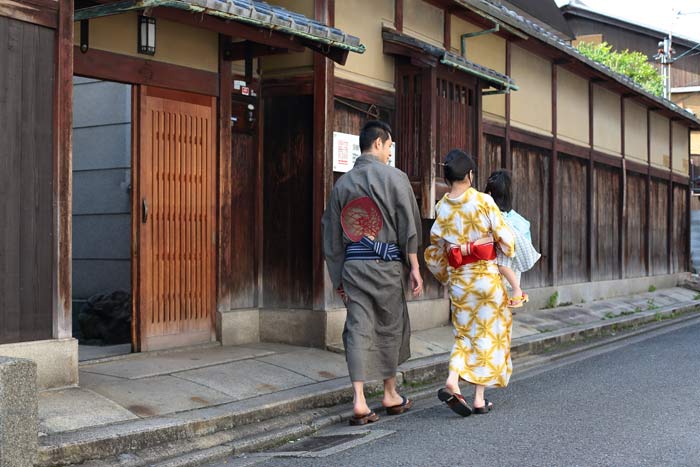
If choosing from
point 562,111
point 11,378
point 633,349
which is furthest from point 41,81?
point 562,111

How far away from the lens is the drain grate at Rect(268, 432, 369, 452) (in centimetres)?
561

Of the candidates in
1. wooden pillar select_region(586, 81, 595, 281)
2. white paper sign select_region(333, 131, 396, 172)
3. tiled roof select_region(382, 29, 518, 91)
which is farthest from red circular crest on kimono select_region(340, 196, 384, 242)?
wooden pillar select_region(586, 81, 595, 281)

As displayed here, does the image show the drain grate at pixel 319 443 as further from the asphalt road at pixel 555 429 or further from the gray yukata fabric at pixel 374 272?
the gray yukata fabric at pixel 374 272

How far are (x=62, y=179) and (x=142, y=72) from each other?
1964mm

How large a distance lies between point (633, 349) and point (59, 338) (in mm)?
7241

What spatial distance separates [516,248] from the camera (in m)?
6.71

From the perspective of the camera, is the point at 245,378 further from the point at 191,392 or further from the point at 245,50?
the point at 245,50

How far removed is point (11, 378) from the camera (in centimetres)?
432

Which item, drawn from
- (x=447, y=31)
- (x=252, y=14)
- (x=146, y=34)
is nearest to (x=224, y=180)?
(x=146, y=34)

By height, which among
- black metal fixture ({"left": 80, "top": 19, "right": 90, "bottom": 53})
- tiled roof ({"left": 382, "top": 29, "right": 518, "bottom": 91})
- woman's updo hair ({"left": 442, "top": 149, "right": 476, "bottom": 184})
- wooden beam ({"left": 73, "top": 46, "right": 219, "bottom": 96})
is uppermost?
tiled roof ({"left": 382, "top": 29, "right": 518, "bottom": 91})

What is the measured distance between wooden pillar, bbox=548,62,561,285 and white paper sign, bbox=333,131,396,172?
251 inches

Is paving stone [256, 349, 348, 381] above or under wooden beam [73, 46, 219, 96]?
under

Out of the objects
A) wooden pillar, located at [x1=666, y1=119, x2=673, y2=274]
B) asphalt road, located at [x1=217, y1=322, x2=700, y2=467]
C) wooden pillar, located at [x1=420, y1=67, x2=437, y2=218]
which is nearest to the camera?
asphalt road, located at [x1=217, y1=322, x2=700, y2=467]

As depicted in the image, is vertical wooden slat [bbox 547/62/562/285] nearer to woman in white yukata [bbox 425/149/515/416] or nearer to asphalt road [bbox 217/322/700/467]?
asphalt road [bbox 217/322/700/467]
